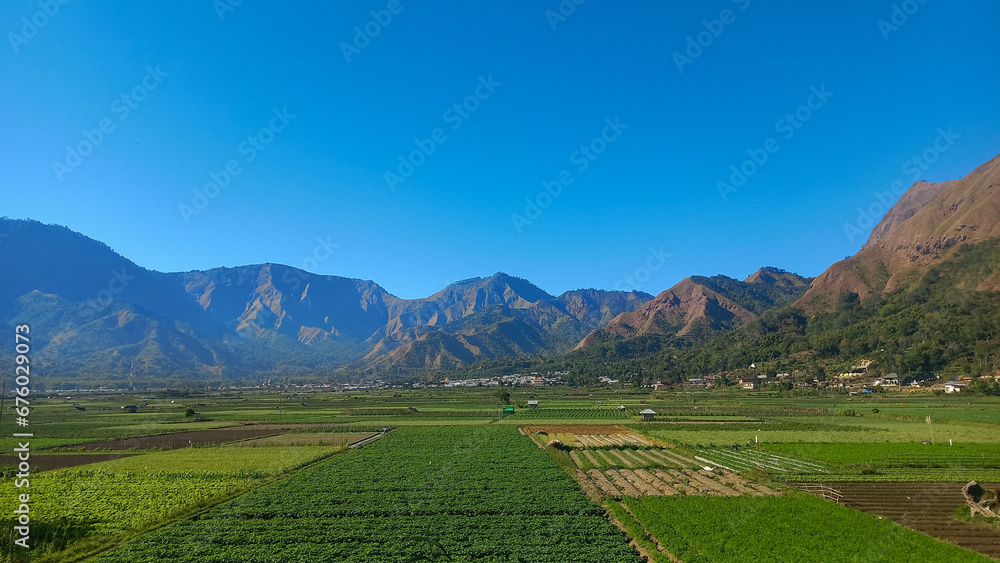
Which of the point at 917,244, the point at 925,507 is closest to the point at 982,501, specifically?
the point at 925,507

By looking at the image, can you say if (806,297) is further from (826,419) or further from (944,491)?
(944,491)

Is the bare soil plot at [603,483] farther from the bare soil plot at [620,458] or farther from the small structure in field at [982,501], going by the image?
the small structure in field at [982,501]

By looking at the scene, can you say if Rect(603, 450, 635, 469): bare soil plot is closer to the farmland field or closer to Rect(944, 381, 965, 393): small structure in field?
the farmland field

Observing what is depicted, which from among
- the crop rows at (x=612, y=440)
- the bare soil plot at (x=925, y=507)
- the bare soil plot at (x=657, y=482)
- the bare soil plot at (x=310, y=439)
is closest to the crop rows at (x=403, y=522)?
the bare soil plot at (x=657, y=482)

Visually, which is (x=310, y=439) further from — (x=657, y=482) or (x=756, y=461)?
(x=756, y=461)

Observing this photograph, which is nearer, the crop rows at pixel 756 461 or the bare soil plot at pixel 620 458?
the crop rows at pixel 756 461

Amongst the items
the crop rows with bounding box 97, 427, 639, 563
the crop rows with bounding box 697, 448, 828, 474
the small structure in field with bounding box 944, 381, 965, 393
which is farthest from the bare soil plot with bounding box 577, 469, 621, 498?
the small structure in field with bounding box 944, 381, 965, 393
